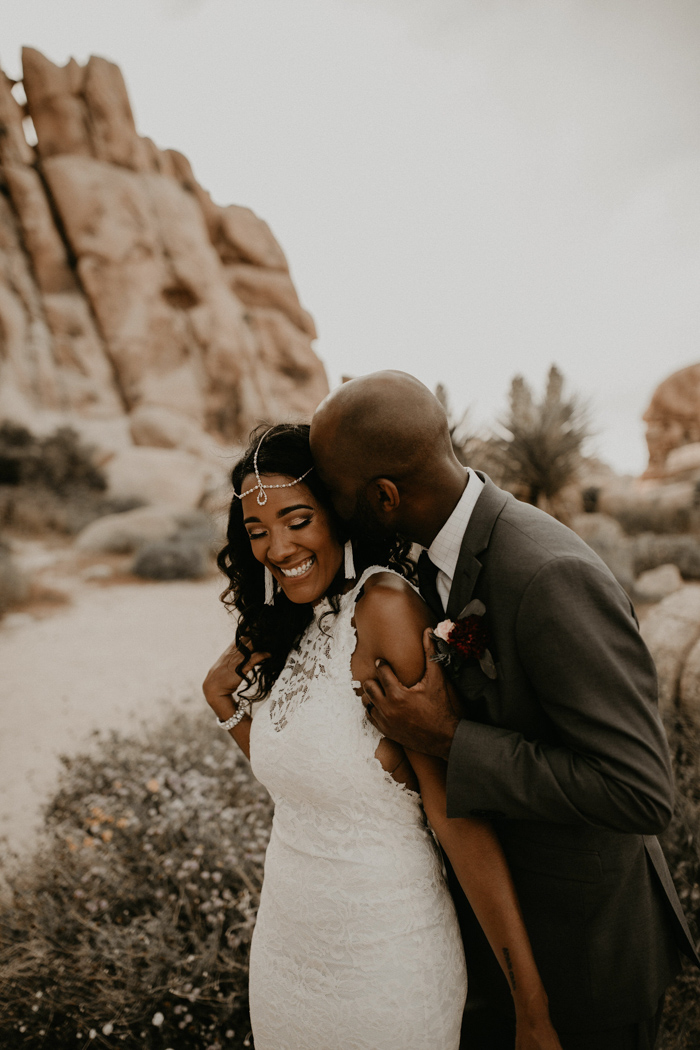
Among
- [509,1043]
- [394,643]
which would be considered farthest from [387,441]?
[509,1043]

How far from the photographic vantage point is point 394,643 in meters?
1.64

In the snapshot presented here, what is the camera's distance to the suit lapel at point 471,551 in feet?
5.24

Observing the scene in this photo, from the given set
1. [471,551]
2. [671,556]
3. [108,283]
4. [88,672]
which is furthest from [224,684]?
[108,283]

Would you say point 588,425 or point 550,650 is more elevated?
point 550,650

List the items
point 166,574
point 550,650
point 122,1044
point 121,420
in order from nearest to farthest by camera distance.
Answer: point 550,650 < point 122,1044 < point 166,574 < point 121,420

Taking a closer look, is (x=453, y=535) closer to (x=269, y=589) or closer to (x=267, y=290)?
(x=269, y=589)

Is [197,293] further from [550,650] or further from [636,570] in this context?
[550,650]

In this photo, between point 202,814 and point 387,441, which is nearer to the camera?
point 387,441

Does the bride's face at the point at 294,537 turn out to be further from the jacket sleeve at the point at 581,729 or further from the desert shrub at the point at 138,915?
the desert shrub at the point at 138,915

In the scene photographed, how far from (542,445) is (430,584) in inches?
263

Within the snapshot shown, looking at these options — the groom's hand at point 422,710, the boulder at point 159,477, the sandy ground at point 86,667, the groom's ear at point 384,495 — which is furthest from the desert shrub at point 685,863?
the boulder at point 159,477

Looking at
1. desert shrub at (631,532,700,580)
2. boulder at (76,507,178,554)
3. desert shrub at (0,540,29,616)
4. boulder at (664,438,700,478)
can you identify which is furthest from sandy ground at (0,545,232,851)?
boulder at (664,438,700,478)

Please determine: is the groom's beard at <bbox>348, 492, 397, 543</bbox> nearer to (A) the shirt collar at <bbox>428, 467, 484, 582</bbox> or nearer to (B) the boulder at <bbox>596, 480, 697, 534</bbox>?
(A) the shirt collar at <bbox>428, 467, 484, 582</bbox>

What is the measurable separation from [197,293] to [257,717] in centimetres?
2908
